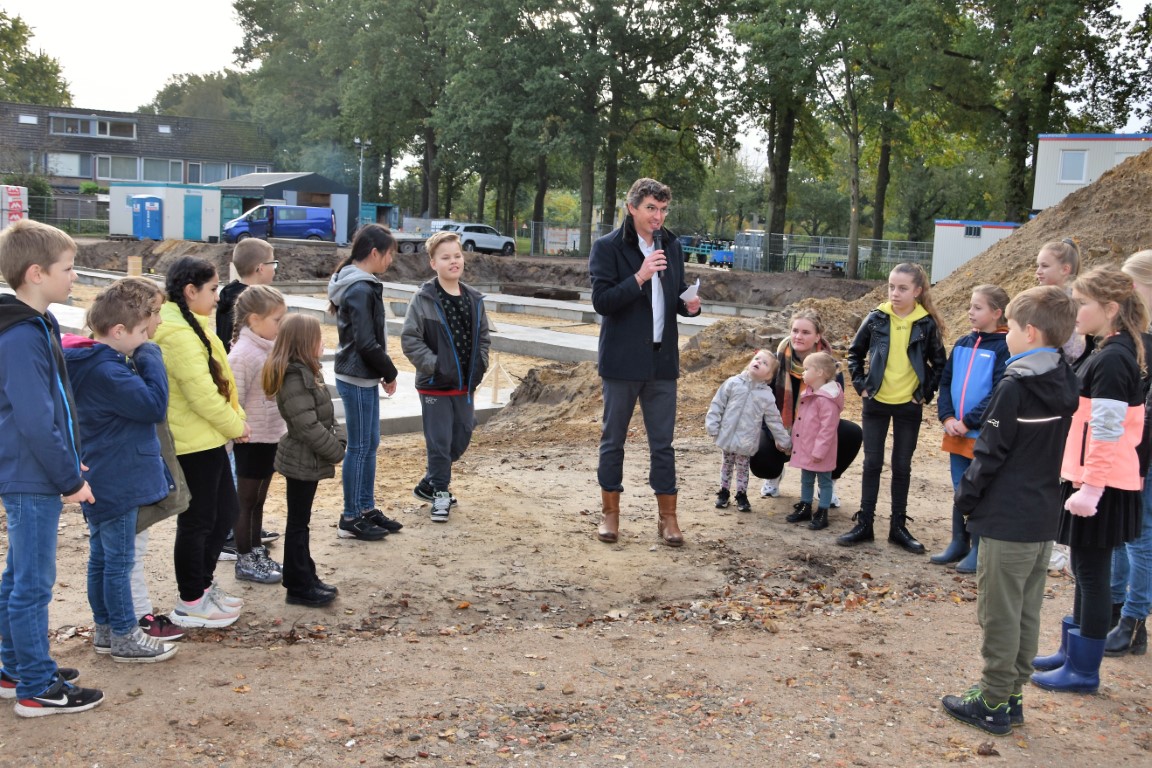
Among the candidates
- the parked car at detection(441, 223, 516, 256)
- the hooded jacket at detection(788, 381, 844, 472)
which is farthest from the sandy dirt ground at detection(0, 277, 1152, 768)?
the parked car at detection(441, 223, 516, 256)

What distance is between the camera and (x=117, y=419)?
12.5 ft

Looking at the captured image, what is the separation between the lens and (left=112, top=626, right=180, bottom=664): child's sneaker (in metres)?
3.92

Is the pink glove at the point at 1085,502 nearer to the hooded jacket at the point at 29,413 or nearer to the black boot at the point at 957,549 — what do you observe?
the black boot at the point at 957,549

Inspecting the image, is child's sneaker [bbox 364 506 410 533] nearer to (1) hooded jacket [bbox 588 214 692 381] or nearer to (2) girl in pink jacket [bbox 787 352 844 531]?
(1) hooded jacket [bbox 588 214 692 381]

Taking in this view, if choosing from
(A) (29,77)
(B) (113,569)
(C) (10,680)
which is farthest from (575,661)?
(A) (29,77)

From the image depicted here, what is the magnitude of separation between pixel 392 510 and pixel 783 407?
2610 mm

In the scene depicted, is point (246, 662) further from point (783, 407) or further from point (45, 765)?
point (783, 407)

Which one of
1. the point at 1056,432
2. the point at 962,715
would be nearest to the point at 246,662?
the point at 962,715

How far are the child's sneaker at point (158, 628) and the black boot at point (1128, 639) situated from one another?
3996mm

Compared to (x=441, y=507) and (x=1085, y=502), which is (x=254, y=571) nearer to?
(x=441, y=507)

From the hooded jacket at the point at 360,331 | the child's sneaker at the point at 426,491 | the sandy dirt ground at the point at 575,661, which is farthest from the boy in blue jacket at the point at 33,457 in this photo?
the child's sneaker at the point at 426,491

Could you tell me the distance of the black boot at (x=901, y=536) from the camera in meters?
5.96

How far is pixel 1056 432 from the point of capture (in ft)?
11.9

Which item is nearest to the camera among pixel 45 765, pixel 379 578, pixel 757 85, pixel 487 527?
pixel 45 765
